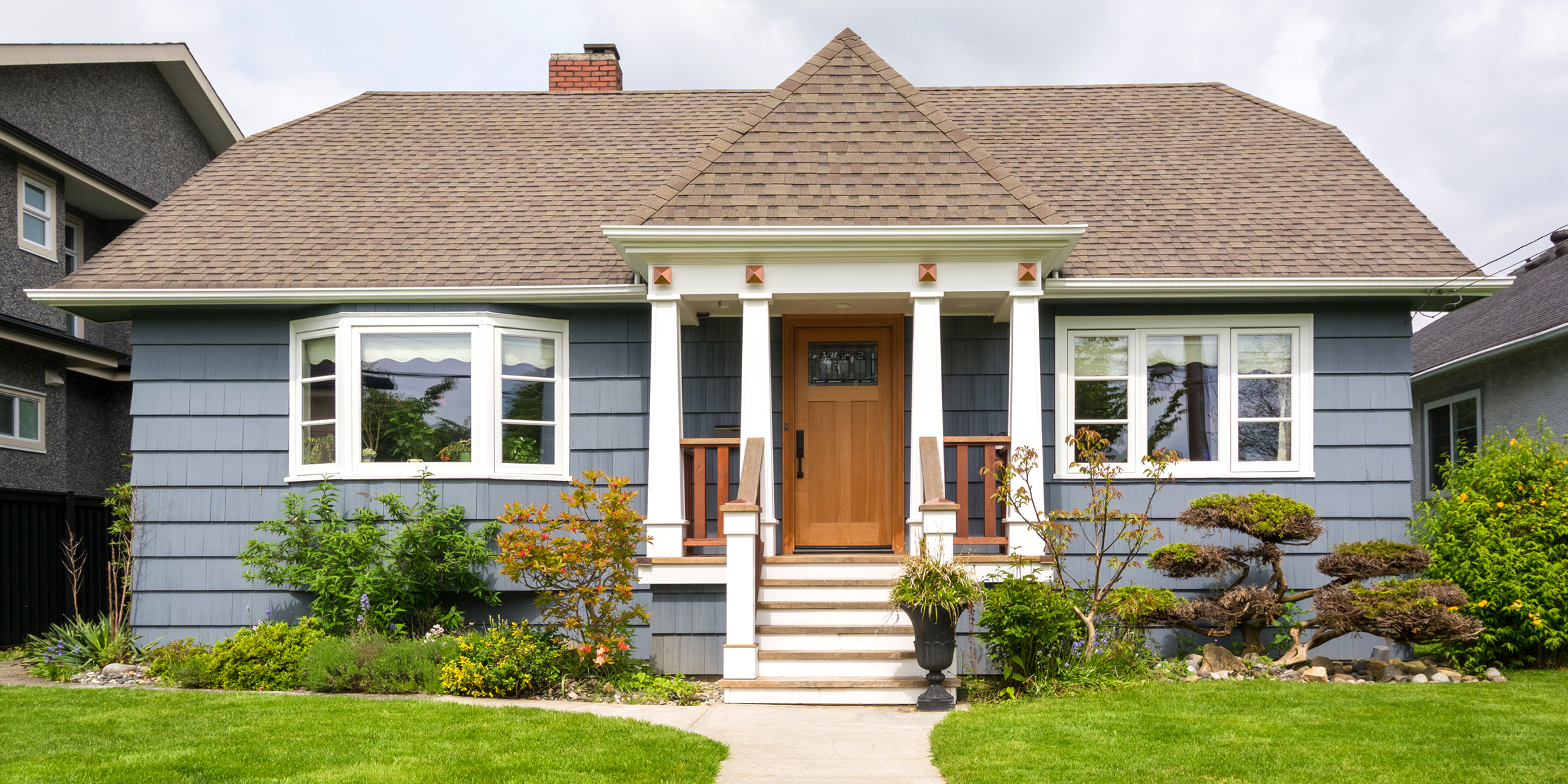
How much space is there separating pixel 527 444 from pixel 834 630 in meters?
3.31

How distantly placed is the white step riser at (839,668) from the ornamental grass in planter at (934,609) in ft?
1.46

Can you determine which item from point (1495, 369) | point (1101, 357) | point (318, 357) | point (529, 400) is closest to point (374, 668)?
point (529, 400)

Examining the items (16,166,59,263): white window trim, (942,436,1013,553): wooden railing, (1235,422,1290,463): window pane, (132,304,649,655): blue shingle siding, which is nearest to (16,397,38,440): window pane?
(16,166,59,263): white window trim

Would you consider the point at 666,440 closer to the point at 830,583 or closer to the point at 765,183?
the point at 830,583

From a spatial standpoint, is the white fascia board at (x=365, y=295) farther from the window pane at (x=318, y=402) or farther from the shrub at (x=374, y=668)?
the shrub at (x=374, y=668)

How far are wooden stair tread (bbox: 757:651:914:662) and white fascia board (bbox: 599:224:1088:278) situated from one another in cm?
300

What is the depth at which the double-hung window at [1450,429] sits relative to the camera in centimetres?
1242

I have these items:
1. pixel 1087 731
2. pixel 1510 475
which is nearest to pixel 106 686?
pixel 1087 731

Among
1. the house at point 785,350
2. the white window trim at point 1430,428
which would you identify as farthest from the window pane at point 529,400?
the white window trim at point 1430,428

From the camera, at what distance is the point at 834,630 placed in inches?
298

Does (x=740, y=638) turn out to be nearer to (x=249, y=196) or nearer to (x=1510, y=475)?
(x=1510, y=475)

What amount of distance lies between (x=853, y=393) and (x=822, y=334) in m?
0.62

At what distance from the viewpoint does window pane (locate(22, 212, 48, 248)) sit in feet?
38.5

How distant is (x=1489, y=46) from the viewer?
1316 centimetres
